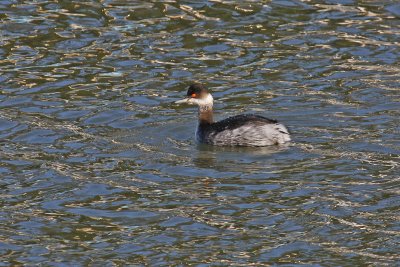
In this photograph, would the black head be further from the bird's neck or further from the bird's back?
the bird's back

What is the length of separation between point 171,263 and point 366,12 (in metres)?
10.9

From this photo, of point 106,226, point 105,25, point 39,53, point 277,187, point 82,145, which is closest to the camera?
point 106,226

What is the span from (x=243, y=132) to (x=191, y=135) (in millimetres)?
1122

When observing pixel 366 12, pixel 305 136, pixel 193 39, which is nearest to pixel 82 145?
pixel 305 136

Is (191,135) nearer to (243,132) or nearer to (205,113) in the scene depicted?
(205,113)

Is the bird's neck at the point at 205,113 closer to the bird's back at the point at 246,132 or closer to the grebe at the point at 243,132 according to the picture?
the grebe at the point at 243,132

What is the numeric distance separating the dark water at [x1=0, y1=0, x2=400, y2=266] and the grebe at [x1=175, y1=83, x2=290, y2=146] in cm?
16

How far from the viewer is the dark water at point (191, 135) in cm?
1163

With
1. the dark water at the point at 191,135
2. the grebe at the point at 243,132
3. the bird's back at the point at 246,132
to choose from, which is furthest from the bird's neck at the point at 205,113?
the bird's back at the point at 246,132

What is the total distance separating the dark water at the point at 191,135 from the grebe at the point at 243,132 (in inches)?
6.5

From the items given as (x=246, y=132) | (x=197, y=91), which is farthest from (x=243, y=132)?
(x=197, y=91)

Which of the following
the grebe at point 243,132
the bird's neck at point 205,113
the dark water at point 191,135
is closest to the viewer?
the dark water at point 191,135

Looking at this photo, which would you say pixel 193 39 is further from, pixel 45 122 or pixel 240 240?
pixel 240 240

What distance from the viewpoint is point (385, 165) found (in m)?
13.9
